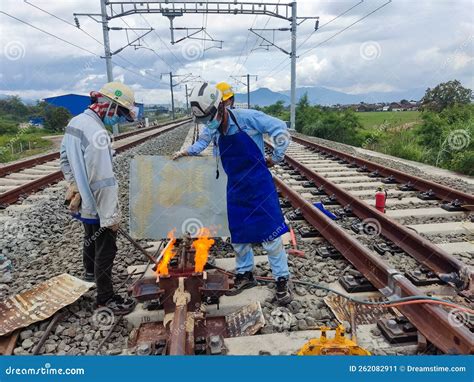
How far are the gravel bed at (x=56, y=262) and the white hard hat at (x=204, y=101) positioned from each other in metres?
1.85

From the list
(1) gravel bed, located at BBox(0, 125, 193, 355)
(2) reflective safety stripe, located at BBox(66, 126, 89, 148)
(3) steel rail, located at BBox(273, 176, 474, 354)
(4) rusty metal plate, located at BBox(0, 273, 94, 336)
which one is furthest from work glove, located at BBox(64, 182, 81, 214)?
(3) steel rail, located at BBox(273, 176, 474, 354)

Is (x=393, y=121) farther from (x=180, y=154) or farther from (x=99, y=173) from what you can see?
(x=99, y=173)

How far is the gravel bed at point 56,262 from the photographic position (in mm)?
2922

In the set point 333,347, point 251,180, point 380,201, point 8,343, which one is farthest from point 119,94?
point 380,201

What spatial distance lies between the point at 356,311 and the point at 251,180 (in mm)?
1411

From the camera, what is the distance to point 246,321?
311 cm

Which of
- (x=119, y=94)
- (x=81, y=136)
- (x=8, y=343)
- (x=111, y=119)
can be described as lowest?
(x=8, y=343)

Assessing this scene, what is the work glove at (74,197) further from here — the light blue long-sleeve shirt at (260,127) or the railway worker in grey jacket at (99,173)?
the light blue long-sleeve shirt at (260,127)

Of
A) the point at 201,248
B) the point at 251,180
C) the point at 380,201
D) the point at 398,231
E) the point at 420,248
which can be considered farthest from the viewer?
the point at 380,201

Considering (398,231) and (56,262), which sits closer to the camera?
(56,262)

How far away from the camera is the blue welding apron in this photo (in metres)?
3.45

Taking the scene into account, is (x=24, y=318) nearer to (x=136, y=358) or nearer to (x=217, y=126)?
(x=136, y=358)

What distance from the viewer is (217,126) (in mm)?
3346

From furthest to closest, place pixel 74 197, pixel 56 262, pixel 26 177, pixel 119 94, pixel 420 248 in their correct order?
1. pixel 26 177
2. pixel 56 262
3. pixel 420 248
4. pixel 74 197
5. pixel 119 94
